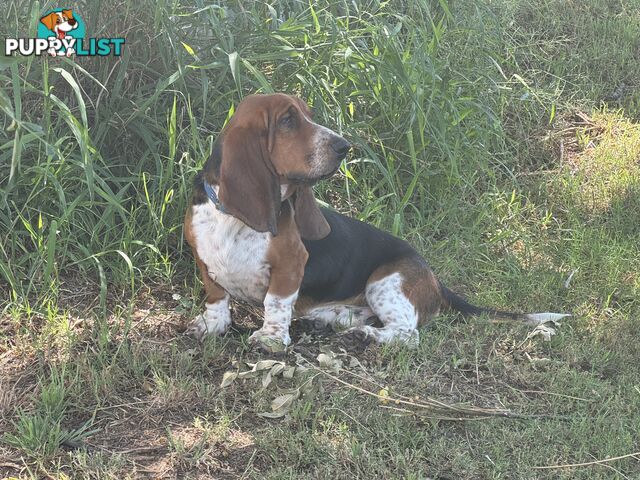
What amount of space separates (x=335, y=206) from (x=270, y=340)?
4.81 feet

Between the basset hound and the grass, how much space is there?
155 millimetres

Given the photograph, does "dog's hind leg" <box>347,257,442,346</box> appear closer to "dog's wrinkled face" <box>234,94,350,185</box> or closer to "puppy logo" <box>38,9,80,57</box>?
"dog's wrinkled face" <box>234,94,350,185</box>

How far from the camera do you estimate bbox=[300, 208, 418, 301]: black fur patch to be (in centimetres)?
398

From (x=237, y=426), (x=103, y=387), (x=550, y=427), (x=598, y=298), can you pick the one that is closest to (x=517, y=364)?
(x=550, y=427)

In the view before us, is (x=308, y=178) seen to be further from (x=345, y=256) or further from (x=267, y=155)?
(x=345, y=256)

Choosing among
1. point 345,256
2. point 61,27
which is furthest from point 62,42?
point 345,256

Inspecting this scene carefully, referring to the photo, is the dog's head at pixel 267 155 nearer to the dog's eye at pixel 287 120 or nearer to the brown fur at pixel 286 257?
the dog's eye at pixel 287 120

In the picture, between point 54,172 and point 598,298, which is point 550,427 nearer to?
point 598,298

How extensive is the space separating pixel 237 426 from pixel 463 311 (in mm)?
1482

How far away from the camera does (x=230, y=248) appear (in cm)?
365

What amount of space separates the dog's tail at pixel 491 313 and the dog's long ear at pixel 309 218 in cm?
80

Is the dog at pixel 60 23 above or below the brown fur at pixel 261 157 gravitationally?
above

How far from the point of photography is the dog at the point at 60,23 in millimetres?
4039

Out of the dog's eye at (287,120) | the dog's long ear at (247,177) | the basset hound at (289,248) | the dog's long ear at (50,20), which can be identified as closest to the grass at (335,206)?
the dog's long ear at (50,20)
